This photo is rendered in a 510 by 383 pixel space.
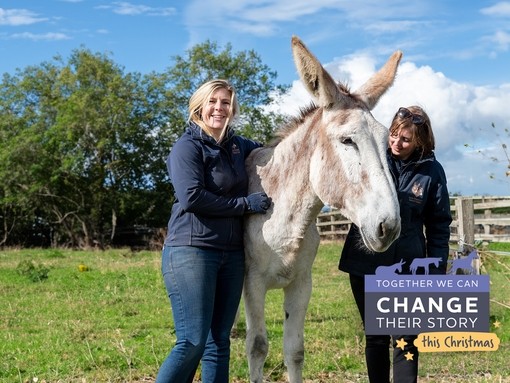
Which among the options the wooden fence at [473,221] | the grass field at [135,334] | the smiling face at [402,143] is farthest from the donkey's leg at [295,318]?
the wooden fence at [473,221]

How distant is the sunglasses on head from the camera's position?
3.94 meters

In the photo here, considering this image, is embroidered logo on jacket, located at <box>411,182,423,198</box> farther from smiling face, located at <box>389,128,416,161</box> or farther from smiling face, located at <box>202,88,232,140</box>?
smiling face, located at <box>202,88,232,140</box>

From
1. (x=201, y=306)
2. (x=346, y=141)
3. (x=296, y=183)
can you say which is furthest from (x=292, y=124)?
(x=201, y=306)

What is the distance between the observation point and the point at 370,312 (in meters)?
3.93

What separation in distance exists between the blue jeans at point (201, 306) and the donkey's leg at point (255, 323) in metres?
0.08

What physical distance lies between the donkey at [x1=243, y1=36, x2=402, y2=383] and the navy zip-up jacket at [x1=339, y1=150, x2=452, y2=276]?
374mm

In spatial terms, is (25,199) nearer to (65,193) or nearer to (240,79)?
(65,193)

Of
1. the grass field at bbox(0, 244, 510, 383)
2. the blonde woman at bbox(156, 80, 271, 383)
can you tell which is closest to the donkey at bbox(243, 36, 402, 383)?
the blonde woman at bbox(156, 80, 271, 383)

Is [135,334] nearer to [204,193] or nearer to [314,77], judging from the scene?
[204,193]

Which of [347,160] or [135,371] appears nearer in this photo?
[347,160]

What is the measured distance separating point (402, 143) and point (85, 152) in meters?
25.6

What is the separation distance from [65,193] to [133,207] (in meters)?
3.08

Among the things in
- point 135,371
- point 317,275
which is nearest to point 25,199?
point 317,275

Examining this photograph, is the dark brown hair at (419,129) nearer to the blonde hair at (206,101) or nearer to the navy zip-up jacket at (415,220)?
the navy zip-up jacket at (415,220)
